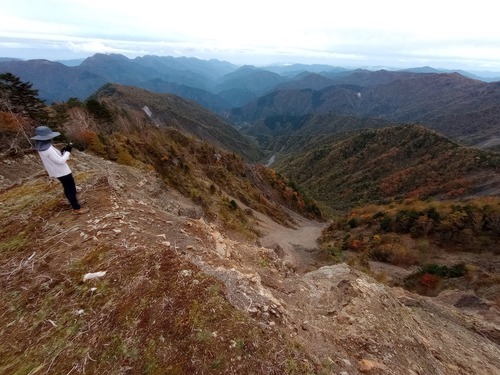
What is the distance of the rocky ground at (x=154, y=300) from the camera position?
534cm

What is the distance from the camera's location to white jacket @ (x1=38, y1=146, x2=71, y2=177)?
26.1 feet

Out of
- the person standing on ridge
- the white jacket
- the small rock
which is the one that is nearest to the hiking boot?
the person standing on ridge

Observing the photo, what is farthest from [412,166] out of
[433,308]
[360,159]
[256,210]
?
[433,308]

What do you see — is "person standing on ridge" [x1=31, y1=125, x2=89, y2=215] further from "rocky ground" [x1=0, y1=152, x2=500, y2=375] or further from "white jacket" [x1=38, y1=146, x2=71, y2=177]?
"rocky ground" [x1=0, y1=152, x2=500, y2=375]

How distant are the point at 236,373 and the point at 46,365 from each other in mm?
3115

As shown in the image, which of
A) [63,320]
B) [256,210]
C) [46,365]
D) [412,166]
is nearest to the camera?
[46,365]

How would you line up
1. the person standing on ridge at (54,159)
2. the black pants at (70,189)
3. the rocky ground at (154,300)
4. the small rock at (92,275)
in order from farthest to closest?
the black pants at (70,189)
the person standing on ridge at (54,159)
the small rock at (92,275)
the rocky ground at (154,300)

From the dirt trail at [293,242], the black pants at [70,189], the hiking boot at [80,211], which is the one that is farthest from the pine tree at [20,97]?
the hiking boot at [80,211]

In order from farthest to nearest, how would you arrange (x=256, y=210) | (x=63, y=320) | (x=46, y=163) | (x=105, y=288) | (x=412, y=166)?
(x=412, y=166) < (x=256, y=210) < (x=46, y=163) < (x=105, y=288) < (x=63, y=320)

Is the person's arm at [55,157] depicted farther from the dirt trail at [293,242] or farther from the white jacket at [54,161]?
the dirt trail at [293,242]

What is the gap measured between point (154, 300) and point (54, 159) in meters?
5.02

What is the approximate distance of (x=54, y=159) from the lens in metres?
8.01

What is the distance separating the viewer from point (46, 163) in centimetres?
812

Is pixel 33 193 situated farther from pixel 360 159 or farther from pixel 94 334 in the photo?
pixel 360 159
